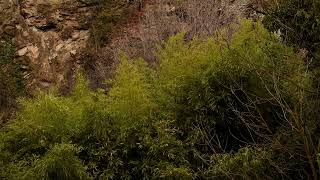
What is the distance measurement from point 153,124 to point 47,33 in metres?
13.1

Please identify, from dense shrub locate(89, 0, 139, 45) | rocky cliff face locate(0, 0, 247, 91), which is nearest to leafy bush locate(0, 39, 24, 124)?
rocky cliff face locate(0, 0, 247, 91)

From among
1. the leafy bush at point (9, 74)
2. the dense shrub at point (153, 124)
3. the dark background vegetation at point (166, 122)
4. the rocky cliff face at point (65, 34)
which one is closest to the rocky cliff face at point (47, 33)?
the rocky cliff face at point (65, 34)

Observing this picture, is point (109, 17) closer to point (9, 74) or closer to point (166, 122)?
point (9, 74)

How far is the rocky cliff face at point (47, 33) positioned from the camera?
1786 centimetres

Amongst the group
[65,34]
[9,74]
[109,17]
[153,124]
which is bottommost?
[9,74]

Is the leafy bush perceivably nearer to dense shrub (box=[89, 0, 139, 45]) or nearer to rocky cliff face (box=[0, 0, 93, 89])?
rocky cliff face (box=[0, 0, 93, 89])

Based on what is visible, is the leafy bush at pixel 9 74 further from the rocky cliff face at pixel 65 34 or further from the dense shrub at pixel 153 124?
the dense shrub at pixel 153 124

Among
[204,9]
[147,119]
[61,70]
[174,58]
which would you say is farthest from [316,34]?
[61,70]

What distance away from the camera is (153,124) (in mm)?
6195

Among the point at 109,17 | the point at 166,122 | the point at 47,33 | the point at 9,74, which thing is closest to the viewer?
→ the point at 166,122

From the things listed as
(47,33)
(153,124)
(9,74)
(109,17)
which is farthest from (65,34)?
(153,124)

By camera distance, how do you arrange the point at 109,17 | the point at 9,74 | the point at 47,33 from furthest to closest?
1. the point at 109,17
2. the point at 47,33
3. the point at 9,74

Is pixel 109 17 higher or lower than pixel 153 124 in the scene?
lower

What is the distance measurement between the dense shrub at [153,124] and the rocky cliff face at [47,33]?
11368 mm
